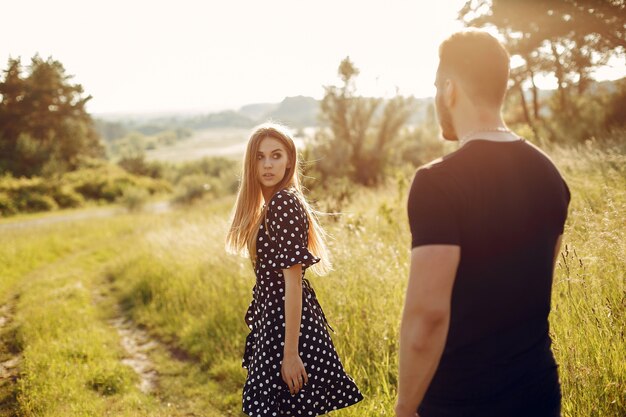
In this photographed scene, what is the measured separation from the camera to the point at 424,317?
4.48 feet

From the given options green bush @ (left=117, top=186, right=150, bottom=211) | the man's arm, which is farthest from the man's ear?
green bush @ (left=117, top=186, right=150, bottom=211)

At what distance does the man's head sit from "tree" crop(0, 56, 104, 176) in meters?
34.7

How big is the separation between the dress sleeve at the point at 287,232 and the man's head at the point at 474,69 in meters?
1.14

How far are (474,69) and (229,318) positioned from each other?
4.97 metres

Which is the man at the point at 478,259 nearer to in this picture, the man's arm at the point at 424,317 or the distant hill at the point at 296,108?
the man's arm at the point at 424,317

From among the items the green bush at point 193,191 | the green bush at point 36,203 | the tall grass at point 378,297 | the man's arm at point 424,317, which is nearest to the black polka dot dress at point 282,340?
the man's arm at point 424,317

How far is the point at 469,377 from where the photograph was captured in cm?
143

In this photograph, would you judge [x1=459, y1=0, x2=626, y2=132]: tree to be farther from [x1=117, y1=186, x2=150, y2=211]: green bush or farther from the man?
[x1=117, y1=186, x2=150, y2=211]: green bush

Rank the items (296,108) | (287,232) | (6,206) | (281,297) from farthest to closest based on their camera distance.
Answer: (296,108), (6,206), (281,297), (287,232)

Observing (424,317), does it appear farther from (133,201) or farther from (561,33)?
(133,201)

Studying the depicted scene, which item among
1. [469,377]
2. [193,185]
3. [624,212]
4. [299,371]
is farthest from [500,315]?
[193,185]

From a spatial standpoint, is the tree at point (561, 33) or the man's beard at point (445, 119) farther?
the tree at point (561, 33)

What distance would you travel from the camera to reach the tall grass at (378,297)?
2.91 m

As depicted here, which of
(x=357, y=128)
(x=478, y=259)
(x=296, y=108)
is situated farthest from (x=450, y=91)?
(x=296, y=108)
